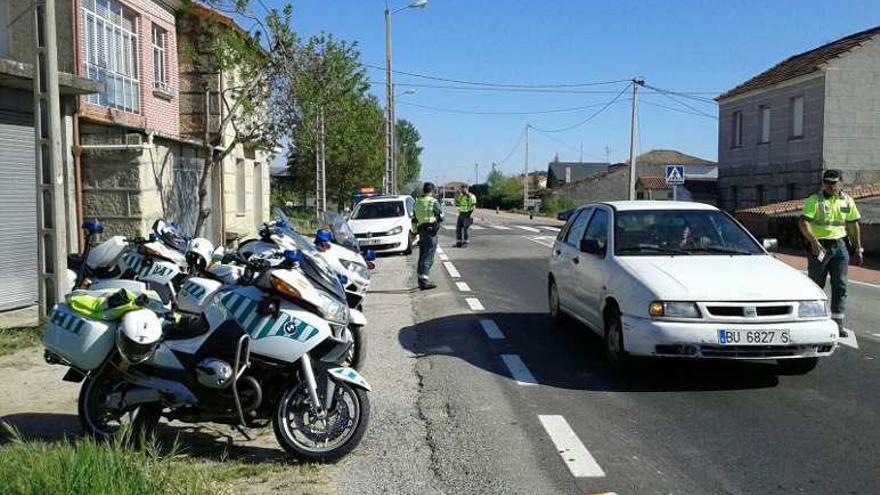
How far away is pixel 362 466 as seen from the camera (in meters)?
4.75

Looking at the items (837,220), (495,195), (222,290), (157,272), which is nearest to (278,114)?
(157,272)

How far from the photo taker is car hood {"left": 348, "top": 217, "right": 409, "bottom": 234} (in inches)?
810

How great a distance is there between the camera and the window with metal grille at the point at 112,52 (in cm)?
1510

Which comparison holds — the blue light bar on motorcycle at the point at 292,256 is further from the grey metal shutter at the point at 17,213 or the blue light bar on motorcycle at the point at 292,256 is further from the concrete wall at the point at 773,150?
the concrete wall at the point at 773,150

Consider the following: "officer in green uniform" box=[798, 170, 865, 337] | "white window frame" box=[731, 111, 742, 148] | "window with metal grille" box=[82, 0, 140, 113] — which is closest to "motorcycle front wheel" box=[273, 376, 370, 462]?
"officer in green uniform" box=[798, 170, 865, 337]

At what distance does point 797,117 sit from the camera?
29703mm

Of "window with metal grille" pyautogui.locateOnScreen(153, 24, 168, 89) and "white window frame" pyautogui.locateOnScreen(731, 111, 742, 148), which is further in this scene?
"white window frame" pyautogui.locateOnScreen(731, 111, 742, 148)

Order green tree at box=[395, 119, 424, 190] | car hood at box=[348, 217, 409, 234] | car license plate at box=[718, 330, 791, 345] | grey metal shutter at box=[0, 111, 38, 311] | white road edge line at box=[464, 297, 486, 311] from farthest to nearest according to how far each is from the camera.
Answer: green tree at box=[395, 119, 424, 190] → car hood at box=[348, 217, 409, 234] → white road edge line at box=[464, 297, 486, 311] → grey metal shutter at box=[0, 111, 38, 311] → car license plate at box=[718, 330, 791, 345]

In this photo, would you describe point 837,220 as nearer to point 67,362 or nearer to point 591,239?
point 591,239

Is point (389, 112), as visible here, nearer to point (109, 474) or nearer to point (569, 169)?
point (109, 474)

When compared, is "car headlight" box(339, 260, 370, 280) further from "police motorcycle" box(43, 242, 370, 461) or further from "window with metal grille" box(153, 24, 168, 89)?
"window with metal grille" box(153, 24, 168, 89)

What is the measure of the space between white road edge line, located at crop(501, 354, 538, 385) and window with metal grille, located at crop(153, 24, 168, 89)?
546 inches

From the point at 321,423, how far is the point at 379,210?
699 inches

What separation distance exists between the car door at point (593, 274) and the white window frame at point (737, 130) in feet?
91.1
